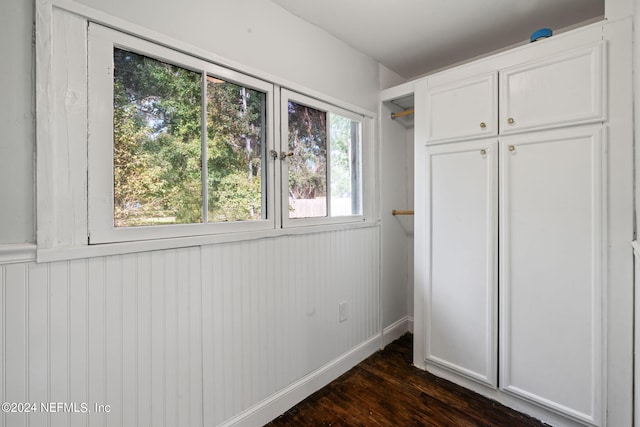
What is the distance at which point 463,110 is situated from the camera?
6.04 ft

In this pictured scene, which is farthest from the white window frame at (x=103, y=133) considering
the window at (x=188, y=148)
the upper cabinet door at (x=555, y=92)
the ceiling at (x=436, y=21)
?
the upper cabinet door at (x=555, y=92)

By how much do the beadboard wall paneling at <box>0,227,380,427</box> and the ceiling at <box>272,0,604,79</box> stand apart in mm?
1343

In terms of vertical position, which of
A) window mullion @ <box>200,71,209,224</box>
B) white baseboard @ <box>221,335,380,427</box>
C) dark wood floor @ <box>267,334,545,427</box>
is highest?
window mullion @ <box>200,71,209,224</box>

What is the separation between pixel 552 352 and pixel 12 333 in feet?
7.63

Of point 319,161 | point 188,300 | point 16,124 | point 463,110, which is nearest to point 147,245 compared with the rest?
point 188,300

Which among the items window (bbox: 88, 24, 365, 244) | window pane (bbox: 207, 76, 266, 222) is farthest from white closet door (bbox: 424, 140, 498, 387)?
window pane (bbox: 207, 76, 266, 222)

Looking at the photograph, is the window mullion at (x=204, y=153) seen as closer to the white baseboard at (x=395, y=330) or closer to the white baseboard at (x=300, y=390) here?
the white baseboard at (x=300, y=390)

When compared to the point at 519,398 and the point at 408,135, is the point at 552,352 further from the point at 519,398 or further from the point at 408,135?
the point at 408,135

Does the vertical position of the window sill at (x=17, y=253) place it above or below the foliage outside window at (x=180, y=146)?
below

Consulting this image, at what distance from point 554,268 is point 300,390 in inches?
62.2

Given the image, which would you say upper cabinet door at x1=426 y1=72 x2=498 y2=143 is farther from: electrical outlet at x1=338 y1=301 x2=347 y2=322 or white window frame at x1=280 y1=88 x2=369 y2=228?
electrical outlet at x1=338 y1=301 x2=347 y2=322

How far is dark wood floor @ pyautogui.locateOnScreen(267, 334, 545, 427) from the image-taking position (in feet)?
5.24

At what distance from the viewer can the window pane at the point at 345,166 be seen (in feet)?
6.82

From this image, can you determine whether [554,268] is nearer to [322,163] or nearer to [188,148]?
[322,163]
